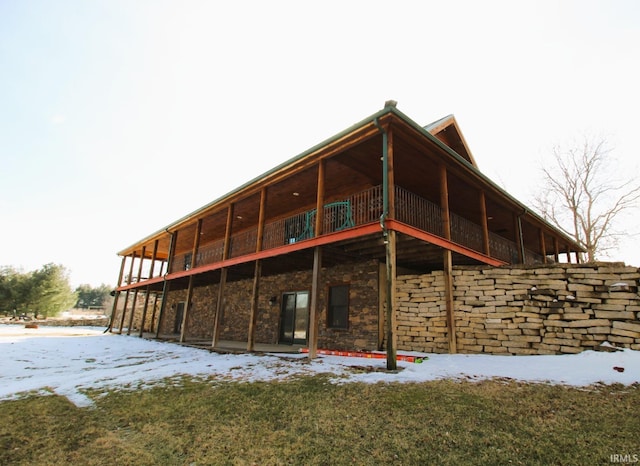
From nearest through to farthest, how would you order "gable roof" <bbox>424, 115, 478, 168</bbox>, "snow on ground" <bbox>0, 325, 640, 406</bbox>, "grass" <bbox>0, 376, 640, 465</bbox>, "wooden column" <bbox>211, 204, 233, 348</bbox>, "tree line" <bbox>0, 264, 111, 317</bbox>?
1. "grass" <bbox>0, 376, 640, 465</bbox>
2. "snow on ground" <bbox>0, 325, 640, 406</bbox>
3. "wooden column" <bbox>211, 204, 233, 348</bbox>
4. "gable roof" <bbox>424, 115, 478, 168</bbox>
5. "tree line" <bbox>0, 264, 111, 317</bbox>

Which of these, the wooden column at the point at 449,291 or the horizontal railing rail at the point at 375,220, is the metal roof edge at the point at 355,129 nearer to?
the wooden column at the point at 449,291

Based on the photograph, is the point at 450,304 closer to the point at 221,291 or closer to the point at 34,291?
the point at 221,291

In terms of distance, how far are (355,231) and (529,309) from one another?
402cm

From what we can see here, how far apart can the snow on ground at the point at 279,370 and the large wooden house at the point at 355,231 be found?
77 cm

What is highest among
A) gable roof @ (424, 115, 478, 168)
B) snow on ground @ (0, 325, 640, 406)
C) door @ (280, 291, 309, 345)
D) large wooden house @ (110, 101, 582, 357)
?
gable roof @ (424, 115, 478, 168)

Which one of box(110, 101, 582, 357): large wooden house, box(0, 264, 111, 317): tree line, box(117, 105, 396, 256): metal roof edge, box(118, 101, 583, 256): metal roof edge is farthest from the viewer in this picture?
box(0, 264, 111, 317): tree line

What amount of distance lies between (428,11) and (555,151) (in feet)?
68.7

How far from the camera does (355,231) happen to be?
6.68 metres

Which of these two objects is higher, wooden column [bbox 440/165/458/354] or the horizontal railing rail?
the horizontal railing rail

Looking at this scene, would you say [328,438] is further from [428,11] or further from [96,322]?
[96,322]

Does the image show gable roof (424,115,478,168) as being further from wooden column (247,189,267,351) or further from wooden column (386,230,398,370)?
wooden column (247,189,267,351)

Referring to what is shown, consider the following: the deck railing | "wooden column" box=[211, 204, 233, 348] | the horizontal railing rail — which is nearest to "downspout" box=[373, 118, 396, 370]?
the deck railing

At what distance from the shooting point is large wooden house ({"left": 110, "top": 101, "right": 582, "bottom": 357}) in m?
7.10

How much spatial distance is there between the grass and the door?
641 centimetres
